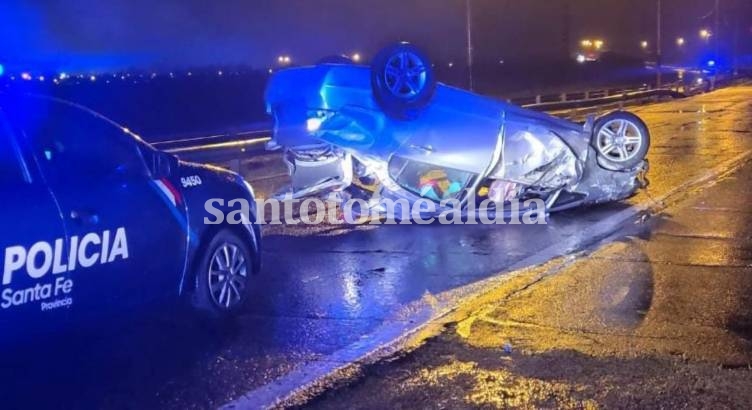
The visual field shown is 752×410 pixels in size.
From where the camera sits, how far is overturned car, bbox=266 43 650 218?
8586mm

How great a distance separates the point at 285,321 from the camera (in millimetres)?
6129

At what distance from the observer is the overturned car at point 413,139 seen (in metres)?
8.59

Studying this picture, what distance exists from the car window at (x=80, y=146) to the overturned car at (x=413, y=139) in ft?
11.0

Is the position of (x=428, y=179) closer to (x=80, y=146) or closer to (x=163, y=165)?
(x=163, y=165)

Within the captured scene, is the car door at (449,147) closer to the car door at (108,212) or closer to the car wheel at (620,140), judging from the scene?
the car wheel at (620,140)

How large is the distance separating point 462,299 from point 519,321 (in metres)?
0.80

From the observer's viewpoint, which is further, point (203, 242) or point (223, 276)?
point (223, 276)

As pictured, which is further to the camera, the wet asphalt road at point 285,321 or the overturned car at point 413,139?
the overturned car at point 413,139

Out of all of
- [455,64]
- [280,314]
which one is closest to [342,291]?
[280,314]

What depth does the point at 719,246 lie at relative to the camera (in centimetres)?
820

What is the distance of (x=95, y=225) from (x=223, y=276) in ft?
4.47

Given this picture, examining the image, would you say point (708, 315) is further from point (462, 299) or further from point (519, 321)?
point (462, 299)

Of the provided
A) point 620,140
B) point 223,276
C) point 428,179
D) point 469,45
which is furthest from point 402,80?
point 469,45

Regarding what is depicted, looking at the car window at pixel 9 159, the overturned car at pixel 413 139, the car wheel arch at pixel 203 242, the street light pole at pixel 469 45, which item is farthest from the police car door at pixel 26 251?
the street light pole at pixel 469 45
